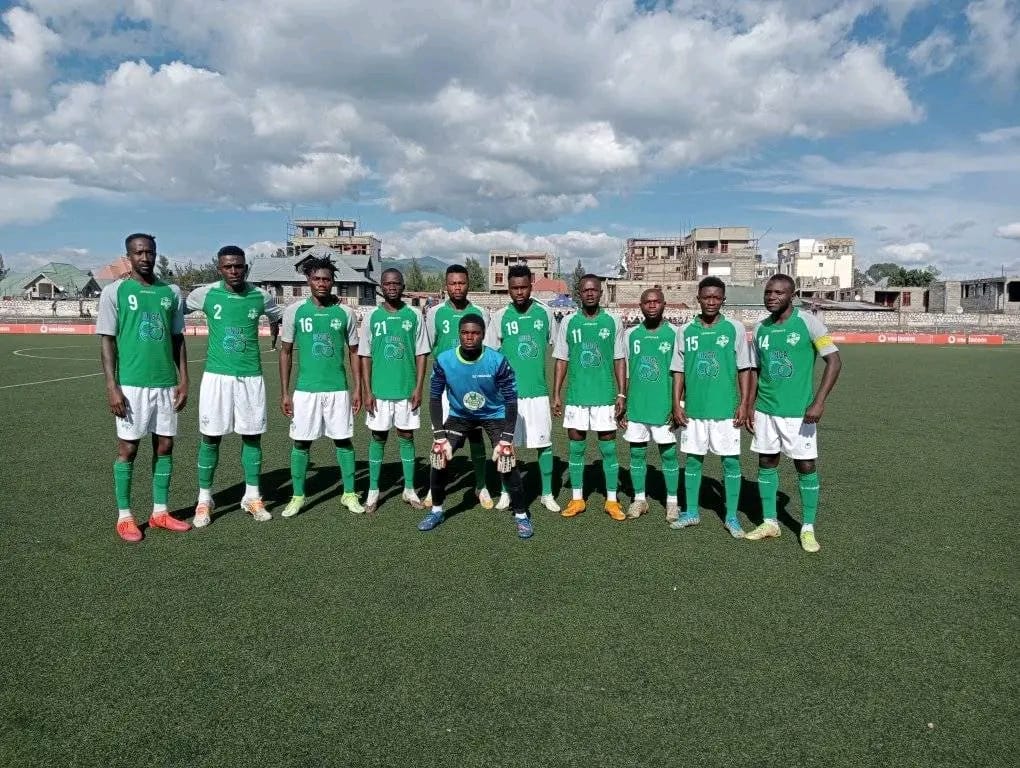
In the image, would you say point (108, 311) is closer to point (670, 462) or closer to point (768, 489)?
point (670, 462)

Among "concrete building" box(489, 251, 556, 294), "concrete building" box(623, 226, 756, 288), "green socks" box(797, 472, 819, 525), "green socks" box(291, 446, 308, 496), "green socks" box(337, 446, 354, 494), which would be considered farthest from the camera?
"concrete building" box(489, 251, 556, 294)

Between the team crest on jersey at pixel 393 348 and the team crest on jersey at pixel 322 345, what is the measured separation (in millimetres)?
494

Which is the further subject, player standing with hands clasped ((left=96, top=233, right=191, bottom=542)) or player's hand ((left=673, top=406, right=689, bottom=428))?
player's hand ((left=673, top=406, right=689, bottom=428))

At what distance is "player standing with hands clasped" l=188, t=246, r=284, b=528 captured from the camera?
5.80 metres

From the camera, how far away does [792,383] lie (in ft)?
17.5

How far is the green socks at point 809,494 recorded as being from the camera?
17.9ft

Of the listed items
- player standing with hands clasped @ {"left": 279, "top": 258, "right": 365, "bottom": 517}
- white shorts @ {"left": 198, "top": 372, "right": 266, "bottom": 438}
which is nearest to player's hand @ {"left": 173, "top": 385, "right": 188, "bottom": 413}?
white shorts @ {"left": 198, "top": 372, "right": 266, "bottom": 438}

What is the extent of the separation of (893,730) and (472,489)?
4.71 m

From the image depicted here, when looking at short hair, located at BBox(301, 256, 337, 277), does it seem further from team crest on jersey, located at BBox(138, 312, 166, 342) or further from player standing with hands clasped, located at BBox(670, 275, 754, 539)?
player standing with hands clasped, located at BBox(670, 275, 754, 539)

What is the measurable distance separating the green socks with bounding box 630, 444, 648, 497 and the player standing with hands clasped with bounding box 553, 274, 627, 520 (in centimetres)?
19

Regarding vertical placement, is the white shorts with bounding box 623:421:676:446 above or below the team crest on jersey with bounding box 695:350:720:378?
below

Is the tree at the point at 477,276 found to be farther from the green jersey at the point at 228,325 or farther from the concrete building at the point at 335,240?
the green jersey at the point at 228,325

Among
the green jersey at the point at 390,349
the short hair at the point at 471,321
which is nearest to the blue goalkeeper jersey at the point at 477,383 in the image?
the short hair at the point at 471,321

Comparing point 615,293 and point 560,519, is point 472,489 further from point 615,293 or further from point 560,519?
point 615,293
